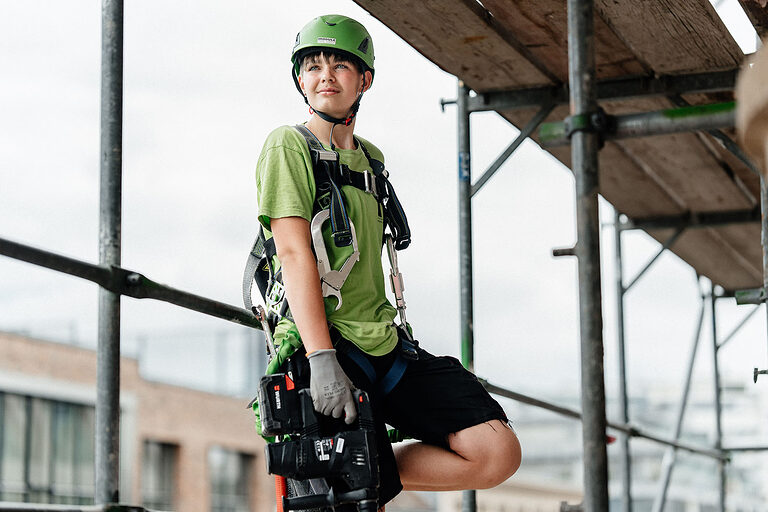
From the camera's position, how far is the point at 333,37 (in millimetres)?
3078

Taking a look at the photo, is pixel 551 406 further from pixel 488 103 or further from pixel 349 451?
pixel 349 451

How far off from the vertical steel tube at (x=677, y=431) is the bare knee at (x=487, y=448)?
6692mm

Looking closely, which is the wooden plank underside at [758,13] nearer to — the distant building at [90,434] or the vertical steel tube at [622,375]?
the vertical steel tube at [622,375]

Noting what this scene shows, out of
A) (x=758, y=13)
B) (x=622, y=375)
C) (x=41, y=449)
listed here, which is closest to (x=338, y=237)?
(x=758, y=13)

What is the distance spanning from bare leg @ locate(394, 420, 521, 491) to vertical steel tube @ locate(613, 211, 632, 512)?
5083 millimetres

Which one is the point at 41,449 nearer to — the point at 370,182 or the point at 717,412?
the point at 717,412

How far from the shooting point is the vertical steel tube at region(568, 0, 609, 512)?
206cm

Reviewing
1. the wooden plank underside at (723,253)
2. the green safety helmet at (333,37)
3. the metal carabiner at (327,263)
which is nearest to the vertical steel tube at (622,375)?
the wooden plank underside at (723,253)

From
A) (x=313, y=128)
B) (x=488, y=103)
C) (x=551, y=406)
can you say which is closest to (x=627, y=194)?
(x=551, y=406)

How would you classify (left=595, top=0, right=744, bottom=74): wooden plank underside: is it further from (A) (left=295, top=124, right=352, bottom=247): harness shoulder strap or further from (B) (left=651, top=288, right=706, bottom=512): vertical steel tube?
(B) (left=651, top=288, right=706, bottom=512): vertical steel tube

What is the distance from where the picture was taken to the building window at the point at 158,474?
44219 millimetres

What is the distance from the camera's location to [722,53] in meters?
4.84

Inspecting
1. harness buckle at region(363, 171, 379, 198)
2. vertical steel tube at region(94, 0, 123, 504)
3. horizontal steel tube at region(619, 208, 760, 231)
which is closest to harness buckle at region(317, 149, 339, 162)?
harness buckle at region(363, 171, 379, 198)

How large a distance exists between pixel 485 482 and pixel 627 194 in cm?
485
